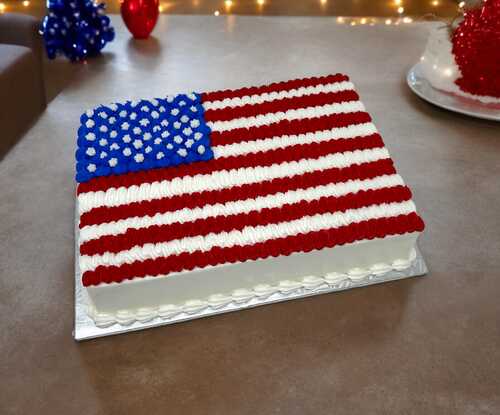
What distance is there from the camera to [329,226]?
1.52 metres

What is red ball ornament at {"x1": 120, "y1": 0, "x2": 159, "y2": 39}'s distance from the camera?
9.97 feet

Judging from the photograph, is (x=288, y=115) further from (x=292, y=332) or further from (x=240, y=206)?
(x=292, y=332)

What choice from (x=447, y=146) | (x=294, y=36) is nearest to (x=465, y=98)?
(x=447, y=146)

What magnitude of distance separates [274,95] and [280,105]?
0.22ft

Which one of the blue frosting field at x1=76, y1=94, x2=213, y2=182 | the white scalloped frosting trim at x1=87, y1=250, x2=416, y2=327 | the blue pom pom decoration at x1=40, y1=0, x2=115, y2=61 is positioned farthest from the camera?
the blue pom pom decoration at x1=40, y1=0, x2=115, y2=61

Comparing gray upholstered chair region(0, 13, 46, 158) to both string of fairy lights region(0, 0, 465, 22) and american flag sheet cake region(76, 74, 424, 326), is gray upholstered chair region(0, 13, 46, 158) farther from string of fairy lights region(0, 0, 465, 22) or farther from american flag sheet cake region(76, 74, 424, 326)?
american flag sheet cake region(76, 74, 424, 326)

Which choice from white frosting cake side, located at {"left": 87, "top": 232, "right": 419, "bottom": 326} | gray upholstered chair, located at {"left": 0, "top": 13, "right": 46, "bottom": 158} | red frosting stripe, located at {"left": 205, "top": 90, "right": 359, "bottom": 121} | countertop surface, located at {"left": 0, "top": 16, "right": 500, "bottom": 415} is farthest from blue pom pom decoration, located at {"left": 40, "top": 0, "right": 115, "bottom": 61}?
white frosting cake side, located at {"left": 87, "top": 232, "right": 419, "bottom": 326}

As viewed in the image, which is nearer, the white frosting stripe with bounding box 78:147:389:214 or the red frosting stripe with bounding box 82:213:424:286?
the red frosting stripe with bounding box 82:213:424:286

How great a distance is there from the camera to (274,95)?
6.30ft

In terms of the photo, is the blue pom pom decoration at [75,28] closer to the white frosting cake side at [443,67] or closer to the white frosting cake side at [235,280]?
the white frosting cake side at [443,67]

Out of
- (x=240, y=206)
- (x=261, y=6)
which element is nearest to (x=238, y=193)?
(x=240, y=206)

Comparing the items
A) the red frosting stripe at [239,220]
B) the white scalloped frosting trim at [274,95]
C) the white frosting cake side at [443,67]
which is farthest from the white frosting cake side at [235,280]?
the white frosting cake side at [443,67]

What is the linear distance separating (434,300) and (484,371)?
0.83ft

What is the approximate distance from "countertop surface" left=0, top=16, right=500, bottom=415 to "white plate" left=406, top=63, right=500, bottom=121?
2.8 inches
